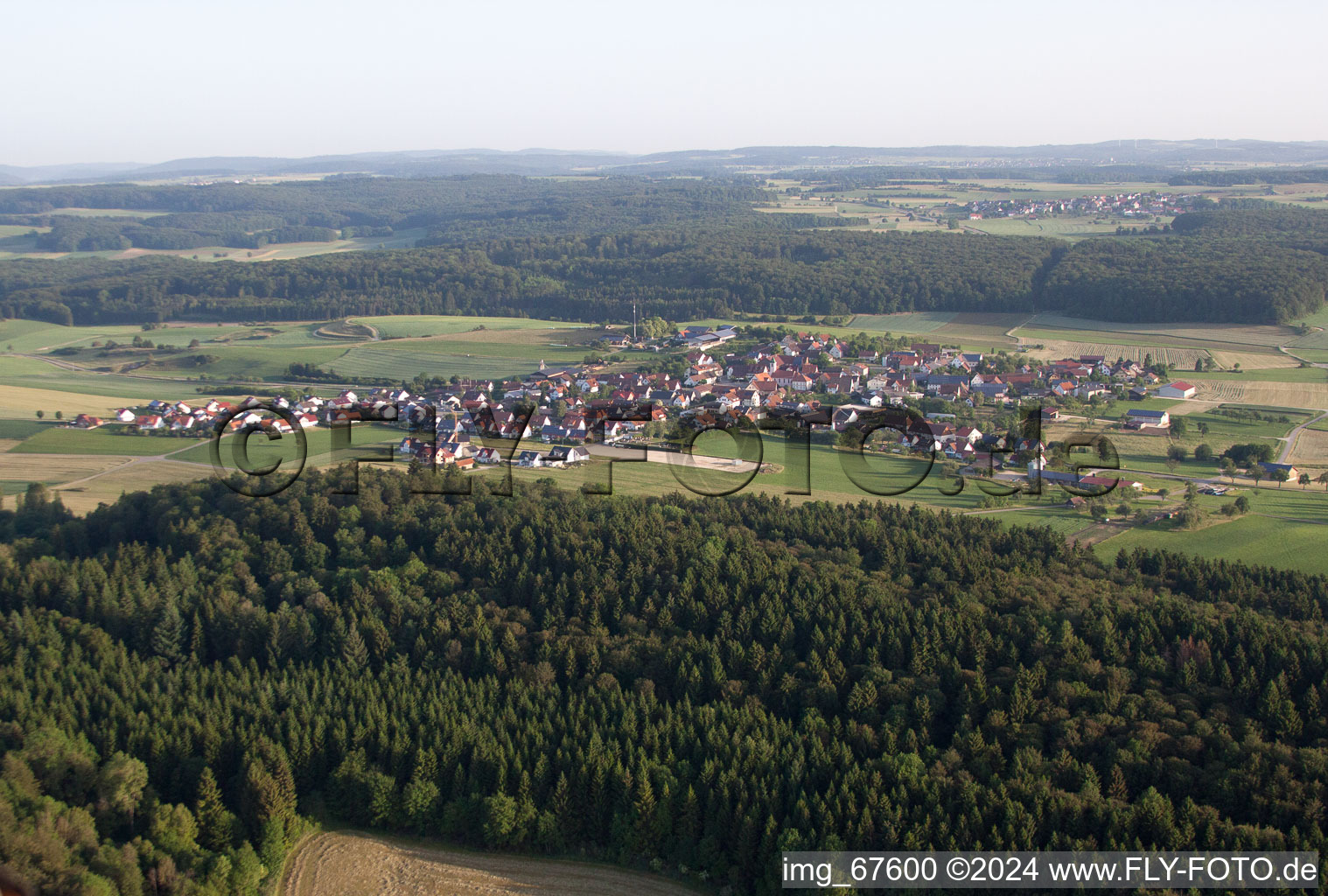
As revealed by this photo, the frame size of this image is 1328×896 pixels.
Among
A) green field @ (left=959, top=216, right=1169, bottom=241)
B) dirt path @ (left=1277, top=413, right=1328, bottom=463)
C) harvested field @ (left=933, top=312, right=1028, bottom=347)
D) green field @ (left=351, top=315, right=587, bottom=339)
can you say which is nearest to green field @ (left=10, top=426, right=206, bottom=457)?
green field @ (left=351, top=315, right=587, bottom=339)

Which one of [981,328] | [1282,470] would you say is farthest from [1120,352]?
[1282,470]

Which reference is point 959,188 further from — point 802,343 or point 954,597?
point 954,597

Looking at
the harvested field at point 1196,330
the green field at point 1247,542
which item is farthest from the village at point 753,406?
the harvested field at point 1196,330

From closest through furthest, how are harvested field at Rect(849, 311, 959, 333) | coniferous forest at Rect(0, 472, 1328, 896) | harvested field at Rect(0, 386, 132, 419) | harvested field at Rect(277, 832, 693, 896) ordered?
coniferous forest at Rect(0, 472, 1328, 896) < harvested field at Rect(277, 832, 693, 896) < harvested field at Rect(0, 386, 132, 419) < harvested field at Rect(849, 311, 959, 333)

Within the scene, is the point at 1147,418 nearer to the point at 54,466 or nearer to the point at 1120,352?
the point at 1120,352

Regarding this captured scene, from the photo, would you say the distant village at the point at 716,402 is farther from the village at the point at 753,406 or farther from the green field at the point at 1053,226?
the green field at the point at 1053,226

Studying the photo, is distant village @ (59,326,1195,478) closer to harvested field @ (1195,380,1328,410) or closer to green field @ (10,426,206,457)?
green field @ (10,426,206,457)
